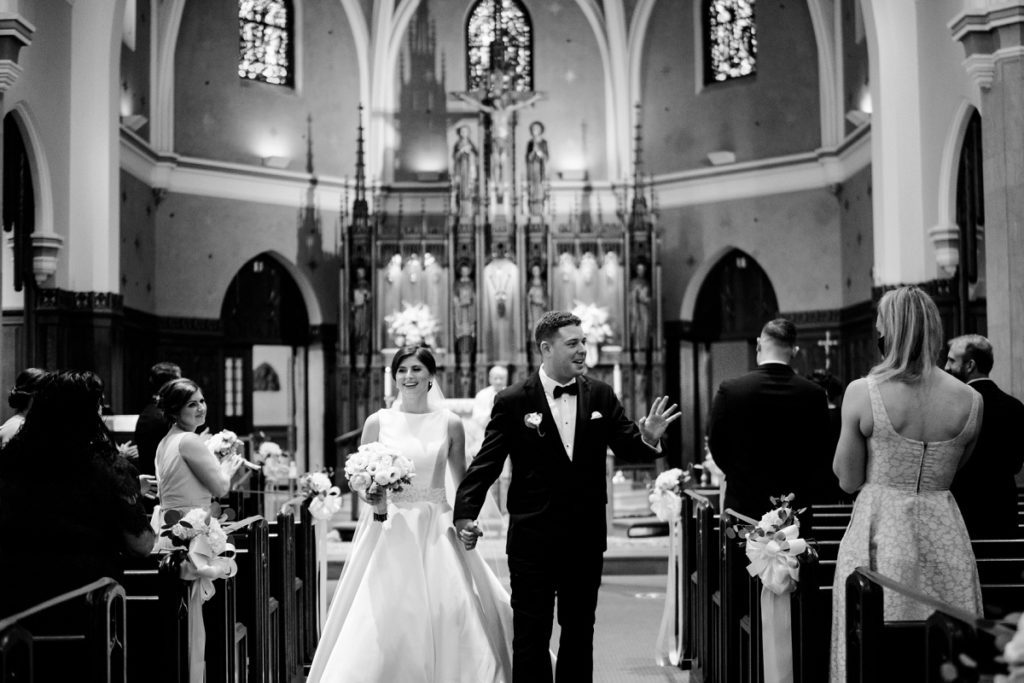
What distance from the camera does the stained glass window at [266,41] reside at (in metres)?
17.4

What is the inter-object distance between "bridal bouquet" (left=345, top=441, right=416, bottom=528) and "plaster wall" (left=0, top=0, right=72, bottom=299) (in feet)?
25.7

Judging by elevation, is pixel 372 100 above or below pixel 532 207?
above

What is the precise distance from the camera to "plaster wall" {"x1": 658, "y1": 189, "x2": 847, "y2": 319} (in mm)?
16312

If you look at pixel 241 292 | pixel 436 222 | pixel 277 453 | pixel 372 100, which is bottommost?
pixel 277 453

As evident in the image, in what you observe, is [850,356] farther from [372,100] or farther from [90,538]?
[90,538]

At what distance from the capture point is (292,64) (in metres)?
17.9

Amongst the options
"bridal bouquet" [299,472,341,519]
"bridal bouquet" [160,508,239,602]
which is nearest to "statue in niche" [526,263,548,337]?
"bridal bouquet" [299,472,341,519]

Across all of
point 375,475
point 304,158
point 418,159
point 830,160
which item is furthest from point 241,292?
point 375,475

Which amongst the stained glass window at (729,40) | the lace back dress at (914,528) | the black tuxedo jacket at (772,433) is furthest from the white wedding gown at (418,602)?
the stained glass window at (729,40)

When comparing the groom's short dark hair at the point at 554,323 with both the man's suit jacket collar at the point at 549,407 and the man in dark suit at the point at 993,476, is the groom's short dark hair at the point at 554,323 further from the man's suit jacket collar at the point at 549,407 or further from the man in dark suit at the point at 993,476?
the man in dark suit at the point at 993,476

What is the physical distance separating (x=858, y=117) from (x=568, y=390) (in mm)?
11010

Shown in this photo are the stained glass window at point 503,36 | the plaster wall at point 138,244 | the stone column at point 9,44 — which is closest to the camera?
the stone column at point 9,44

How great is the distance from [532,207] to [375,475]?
1188 centimetres

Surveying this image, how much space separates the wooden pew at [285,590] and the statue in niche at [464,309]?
1012 cm
